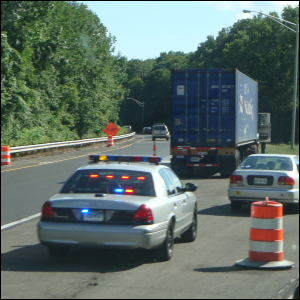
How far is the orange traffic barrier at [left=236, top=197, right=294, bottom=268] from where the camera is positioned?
697cm

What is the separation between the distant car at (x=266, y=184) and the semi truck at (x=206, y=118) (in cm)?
729

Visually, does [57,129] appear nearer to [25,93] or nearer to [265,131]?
[25,93]

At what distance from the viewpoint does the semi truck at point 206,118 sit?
19.8 meters

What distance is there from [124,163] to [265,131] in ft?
86.0

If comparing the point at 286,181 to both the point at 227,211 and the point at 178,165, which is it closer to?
the point at 227,211

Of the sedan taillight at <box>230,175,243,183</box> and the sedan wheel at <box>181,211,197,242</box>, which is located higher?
the sedan taillight at <box>230,175,243,183</box>

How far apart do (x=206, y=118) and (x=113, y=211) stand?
1370cm

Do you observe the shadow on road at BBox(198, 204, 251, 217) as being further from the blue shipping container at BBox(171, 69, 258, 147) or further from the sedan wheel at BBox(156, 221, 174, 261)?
the blue shipping container at BBox(171, 69, 258, 147)

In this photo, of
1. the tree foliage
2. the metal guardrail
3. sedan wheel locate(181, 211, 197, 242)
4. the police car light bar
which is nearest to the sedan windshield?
sedan wheel locate(181, 211, 197, 242)

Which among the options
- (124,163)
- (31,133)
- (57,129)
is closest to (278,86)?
(57,129)

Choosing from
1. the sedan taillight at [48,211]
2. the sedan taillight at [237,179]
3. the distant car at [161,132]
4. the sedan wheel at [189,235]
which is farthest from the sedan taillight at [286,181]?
the distant car at [161,132]

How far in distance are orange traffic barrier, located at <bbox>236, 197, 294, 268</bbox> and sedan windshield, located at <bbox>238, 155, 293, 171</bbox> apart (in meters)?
5.62

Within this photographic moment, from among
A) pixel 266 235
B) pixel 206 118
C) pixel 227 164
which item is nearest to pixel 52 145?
pixel 206 118

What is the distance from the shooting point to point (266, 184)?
12141 millimetres
